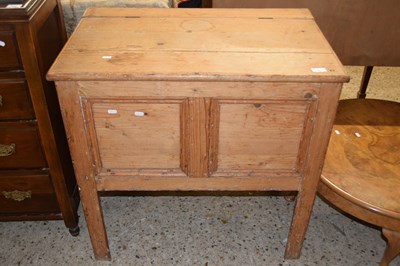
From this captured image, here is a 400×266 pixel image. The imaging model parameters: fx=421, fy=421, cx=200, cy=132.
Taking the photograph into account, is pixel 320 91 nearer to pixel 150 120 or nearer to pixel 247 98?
pixel 247 98

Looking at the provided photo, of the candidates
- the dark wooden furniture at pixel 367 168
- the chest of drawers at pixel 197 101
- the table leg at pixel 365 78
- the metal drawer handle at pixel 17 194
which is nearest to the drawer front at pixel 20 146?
the metal drawer handle at pixel 17 194

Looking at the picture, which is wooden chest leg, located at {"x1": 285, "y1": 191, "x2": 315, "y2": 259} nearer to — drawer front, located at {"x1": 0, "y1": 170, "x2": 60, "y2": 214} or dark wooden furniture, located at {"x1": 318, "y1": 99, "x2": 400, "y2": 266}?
dark wooden furniture, located at {"x1": 318, "y1": 99, "x2": 400, "y2": 266}

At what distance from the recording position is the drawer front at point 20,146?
1.38 metres

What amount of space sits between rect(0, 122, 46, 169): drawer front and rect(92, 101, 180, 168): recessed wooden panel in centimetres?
28

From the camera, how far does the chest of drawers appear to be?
3.72ft

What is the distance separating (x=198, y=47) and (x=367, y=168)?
0.72 m

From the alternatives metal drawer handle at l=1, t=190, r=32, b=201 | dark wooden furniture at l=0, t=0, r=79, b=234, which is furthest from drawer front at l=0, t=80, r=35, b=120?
metal drawer handle at l=1, t=190, r=32, b=201

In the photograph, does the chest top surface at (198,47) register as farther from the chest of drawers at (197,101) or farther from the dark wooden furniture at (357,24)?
the dark wooden furniture at (357,24)

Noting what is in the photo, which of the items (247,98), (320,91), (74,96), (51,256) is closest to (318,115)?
(320,91)

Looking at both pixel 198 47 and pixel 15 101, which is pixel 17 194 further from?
pixel 198 47

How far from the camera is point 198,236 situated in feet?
5.61

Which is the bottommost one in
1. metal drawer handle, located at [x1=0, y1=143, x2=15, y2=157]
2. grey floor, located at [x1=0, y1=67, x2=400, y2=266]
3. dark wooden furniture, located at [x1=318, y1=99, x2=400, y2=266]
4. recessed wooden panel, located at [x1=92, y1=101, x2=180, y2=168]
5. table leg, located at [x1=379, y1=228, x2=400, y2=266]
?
grey floor, located at [x1=0, y1=67, x2=400, y2=266]

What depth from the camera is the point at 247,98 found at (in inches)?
45.9

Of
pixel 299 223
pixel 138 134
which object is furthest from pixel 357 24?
pixel 138 134
